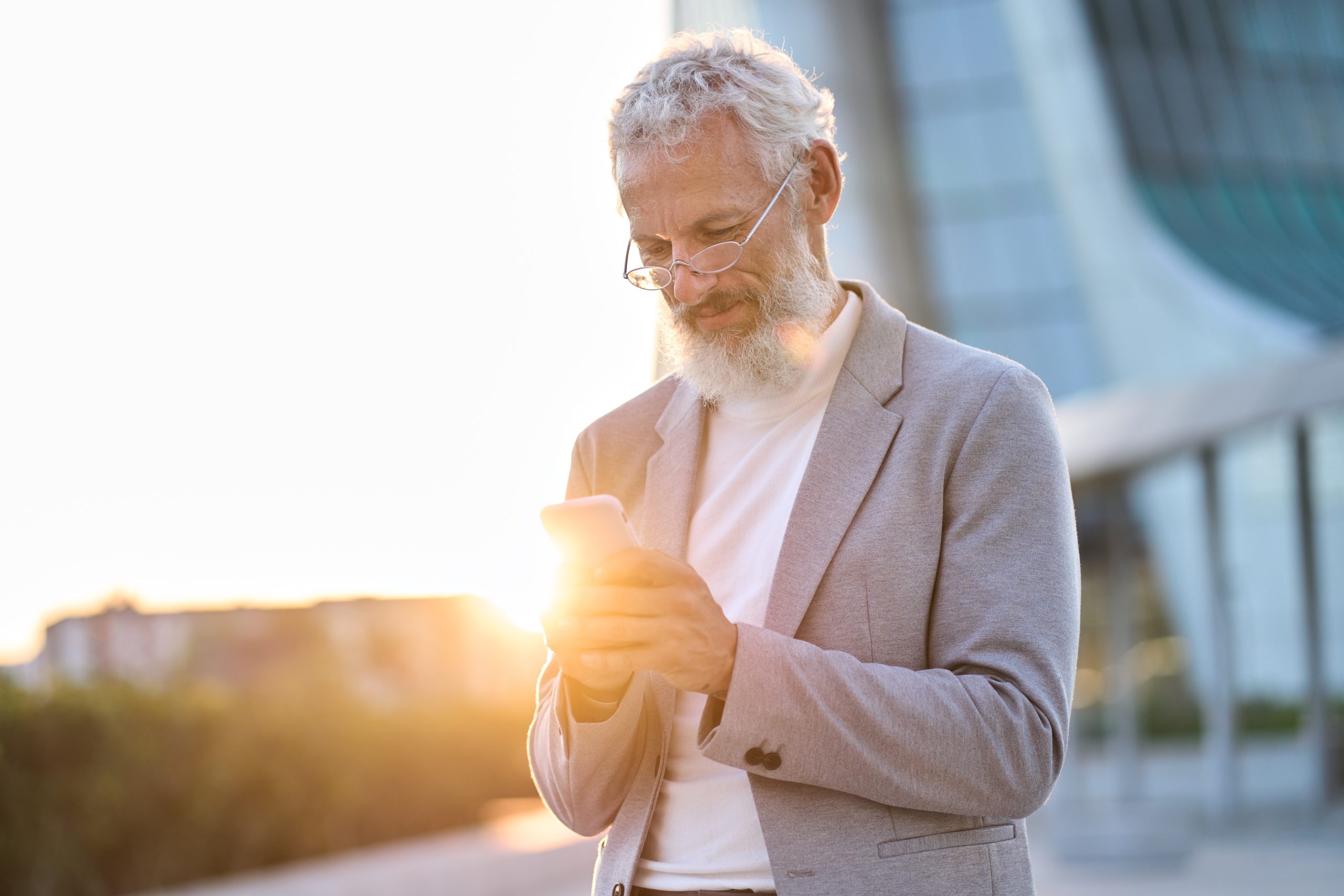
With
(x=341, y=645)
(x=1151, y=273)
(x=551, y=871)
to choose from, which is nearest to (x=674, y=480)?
(x=551, y=871)

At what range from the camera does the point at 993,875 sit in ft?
6.50

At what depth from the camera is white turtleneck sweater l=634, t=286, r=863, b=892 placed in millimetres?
2074

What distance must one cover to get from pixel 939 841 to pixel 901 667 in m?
0.25

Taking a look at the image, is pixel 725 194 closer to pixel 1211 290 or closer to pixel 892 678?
pixel 892 678

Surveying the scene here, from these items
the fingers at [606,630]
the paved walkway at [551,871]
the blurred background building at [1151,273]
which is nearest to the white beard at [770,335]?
the fingers at [606,630]

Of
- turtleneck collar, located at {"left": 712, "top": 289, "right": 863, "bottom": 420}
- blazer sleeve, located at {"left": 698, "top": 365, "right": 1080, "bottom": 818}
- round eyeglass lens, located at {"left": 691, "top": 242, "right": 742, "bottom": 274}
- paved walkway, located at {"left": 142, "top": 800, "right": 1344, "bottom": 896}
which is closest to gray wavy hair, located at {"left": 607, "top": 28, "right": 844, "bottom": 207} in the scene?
round eyeglass lens, located at {"left": 691, "top": 242, "right": 742, "bottom": 274}

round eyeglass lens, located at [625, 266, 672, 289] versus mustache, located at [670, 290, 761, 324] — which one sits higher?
round eyeglass lens, located at [625, 266, 672, 289]

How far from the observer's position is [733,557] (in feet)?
7.41

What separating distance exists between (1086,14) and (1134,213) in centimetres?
392

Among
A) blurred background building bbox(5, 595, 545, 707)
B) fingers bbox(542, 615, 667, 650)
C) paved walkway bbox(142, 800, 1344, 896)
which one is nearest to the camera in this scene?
fingers bbox(542, 615, 667, 650)

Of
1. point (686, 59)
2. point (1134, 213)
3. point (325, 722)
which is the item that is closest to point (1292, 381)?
point (325, 722)

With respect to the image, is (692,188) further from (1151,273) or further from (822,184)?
(1151,273)

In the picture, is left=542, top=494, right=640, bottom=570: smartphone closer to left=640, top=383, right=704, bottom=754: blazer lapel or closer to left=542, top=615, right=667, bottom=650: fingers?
left=542, top=615, right=667, bottom=650: fingers

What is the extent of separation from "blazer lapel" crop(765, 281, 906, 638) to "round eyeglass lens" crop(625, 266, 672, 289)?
0.33m
